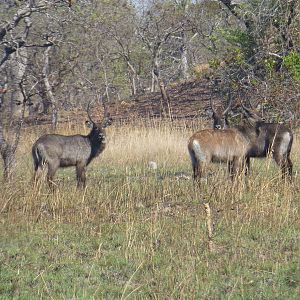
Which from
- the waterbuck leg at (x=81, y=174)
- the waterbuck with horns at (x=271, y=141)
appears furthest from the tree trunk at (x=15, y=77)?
the waterbuck with horns at (x=271, y=141)

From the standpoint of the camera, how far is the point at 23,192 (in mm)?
7062

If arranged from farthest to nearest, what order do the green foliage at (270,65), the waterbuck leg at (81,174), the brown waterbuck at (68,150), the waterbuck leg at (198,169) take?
the green foliage at (270,65)
the waterbuck leg at (81,174)
the brown waterbuck at (68,150)
the waterbuck leg at (198,169)

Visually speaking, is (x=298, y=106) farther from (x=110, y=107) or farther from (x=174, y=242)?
(x=110, y=107)

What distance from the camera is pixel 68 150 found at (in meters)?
9.48

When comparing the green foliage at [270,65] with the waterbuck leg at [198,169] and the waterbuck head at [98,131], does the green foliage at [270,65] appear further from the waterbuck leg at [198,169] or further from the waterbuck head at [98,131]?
the waterbuck leg at [198,169]

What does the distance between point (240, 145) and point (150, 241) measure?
405cm

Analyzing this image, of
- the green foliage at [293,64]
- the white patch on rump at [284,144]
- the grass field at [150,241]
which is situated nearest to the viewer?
the grass field at [150,241]

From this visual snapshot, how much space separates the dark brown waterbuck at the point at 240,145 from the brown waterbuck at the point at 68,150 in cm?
172

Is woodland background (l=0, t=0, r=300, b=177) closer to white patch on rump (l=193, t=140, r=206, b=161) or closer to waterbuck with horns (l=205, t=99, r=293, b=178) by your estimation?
waterbuck with horns (l=205, t=99, r=293, b=178)

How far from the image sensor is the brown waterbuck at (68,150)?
353 inches

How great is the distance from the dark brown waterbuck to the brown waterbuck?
1.72m

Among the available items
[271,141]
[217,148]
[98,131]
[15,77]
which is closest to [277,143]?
[271,141]

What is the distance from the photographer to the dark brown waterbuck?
8.84 metres

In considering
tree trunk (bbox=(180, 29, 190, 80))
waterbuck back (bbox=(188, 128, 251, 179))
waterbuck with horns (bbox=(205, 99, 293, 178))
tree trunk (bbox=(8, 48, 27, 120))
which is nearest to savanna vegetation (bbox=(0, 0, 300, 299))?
tree trunk (bbox=(8, 48, 27, 120))
